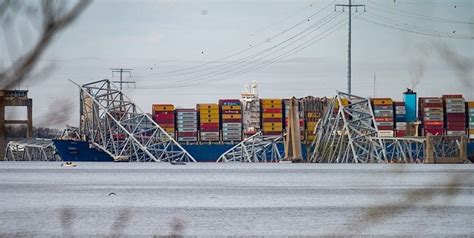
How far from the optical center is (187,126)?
296ft

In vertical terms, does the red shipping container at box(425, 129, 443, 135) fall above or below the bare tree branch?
below

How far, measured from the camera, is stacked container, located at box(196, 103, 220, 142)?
8894cm

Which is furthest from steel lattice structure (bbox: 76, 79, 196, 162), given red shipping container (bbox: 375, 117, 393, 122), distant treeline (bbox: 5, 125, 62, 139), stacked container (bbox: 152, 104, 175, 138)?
distant treeline (bbox: 5, 125, 62, 139)

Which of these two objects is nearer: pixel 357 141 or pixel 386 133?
pixel 357 141

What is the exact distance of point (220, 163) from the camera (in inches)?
3659

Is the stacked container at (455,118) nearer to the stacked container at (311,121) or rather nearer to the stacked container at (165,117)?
the stacked container at (311,121)

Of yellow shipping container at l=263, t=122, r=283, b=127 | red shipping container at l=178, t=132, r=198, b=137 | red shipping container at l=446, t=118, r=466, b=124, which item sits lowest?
red shipping container at l=178, t=132, r=198, b=137

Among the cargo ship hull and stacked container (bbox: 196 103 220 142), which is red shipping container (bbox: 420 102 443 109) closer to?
the cargo ship hull

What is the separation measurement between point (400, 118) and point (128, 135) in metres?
28.8

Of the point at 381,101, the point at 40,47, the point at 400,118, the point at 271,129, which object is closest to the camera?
the point at 40,47

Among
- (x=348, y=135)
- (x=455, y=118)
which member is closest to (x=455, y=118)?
(x=455, y=118)

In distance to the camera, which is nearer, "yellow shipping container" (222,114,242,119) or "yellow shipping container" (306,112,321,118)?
"yellow shipping container" (306,112,321,118)

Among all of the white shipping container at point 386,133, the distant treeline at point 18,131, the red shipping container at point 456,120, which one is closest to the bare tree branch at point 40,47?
the distant treeline at point 18,131

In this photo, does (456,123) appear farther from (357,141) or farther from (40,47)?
(40,47)
